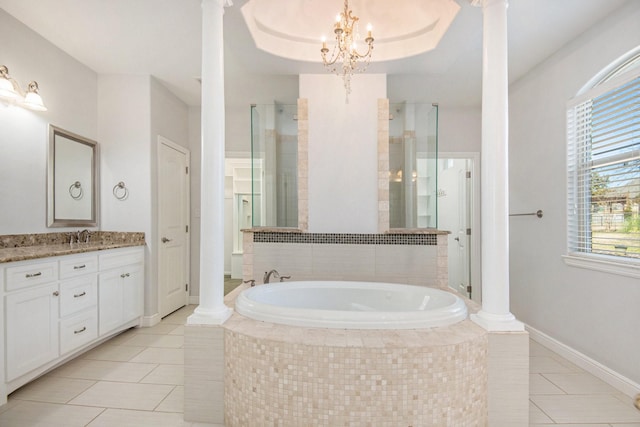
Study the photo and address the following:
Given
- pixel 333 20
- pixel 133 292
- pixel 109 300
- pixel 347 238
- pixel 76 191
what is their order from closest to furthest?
pixel 333 20 → pixel 109 300 → pixel 347 238 → pixel 76 191 → pixel 133 292

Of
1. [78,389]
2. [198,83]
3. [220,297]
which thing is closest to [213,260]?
[220,297]

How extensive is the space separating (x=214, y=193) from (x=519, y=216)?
2928mm

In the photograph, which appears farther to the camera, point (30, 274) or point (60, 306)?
point (60, 306)

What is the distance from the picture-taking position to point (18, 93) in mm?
2326

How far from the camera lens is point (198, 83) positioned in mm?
3414

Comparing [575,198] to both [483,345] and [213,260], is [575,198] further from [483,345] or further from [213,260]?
[213,260]

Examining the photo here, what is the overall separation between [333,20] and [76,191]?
8.99ft

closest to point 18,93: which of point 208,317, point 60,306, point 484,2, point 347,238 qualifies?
point 60,306

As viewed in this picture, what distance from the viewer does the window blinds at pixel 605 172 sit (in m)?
2.10

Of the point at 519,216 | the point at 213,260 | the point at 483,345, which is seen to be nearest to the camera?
the point at 483,345

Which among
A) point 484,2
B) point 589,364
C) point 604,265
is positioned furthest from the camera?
point 589,364

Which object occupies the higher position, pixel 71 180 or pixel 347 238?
pixel 71 180

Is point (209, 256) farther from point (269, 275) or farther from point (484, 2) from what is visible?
point (484, 2)

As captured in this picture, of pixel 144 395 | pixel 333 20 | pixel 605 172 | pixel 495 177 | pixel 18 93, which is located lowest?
pixel 144 395
